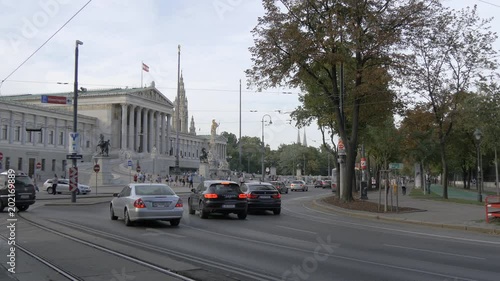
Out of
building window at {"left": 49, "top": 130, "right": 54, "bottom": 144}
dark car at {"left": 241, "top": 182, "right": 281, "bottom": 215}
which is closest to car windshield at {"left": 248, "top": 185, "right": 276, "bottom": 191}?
dark car at {"left": 241, "top": 182, "right": 281, "bottom": 215}

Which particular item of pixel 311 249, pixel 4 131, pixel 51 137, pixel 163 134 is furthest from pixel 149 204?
pixel 163 134

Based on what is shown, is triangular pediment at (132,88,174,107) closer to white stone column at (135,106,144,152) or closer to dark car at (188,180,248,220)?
white stone column at (135,106,144,152)

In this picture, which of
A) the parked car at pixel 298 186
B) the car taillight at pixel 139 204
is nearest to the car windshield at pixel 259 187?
the car taillight at pixel 139 204

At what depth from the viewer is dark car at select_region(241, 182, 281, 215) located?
23.9m

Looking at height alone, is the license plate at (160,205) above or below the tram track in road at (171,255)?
above

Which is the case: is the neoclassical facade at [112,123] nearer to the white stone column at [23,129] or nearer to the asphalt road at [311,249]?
the white stone column at [23,129]

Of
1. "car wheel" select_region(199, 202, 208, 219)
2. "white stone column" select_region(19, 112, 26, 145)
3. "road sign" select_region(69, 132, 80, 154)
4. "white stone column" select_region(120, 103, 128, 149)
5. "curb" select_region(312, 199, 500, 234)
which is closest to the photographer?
"curb" select_region(312, 199, 500, 234)

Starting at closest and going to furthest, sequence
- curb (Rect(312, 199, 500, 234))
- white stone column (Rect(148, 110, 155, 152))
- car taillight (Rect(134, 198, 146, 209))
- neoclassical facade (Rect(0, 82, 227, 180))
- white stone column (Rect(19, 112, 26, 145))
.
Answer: car taillight (Rect(134, 198, 146, 209)) → curb (Rect(312, 199, 500, 234)) → white stone column (Rect(19, 112, 26, 145)) → neoclassical facade (Rect(0, 82, 227, 180)) → white stone column (Rect(148, 110, 155, 152))

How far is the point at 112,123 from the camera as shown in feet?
362

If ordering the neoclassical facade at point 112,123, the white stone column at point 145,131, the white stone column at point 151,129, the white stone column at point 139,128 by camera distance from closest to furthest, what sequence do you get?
1. the neoclassical facade at point 112,123
2. the white stone column at point 139,128
3. the white stone column at point 145,131
4. the white stone column at point 151,129

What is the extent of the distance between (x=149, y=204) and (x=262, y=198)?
8.92m

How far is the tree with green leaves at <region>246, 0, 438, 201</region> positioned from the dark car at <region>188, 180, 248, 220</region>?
9.91m

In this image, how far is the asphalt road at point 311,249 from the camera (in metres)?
9.12

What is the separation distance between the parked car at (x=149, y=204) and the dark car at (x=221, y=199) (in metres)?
3.08
